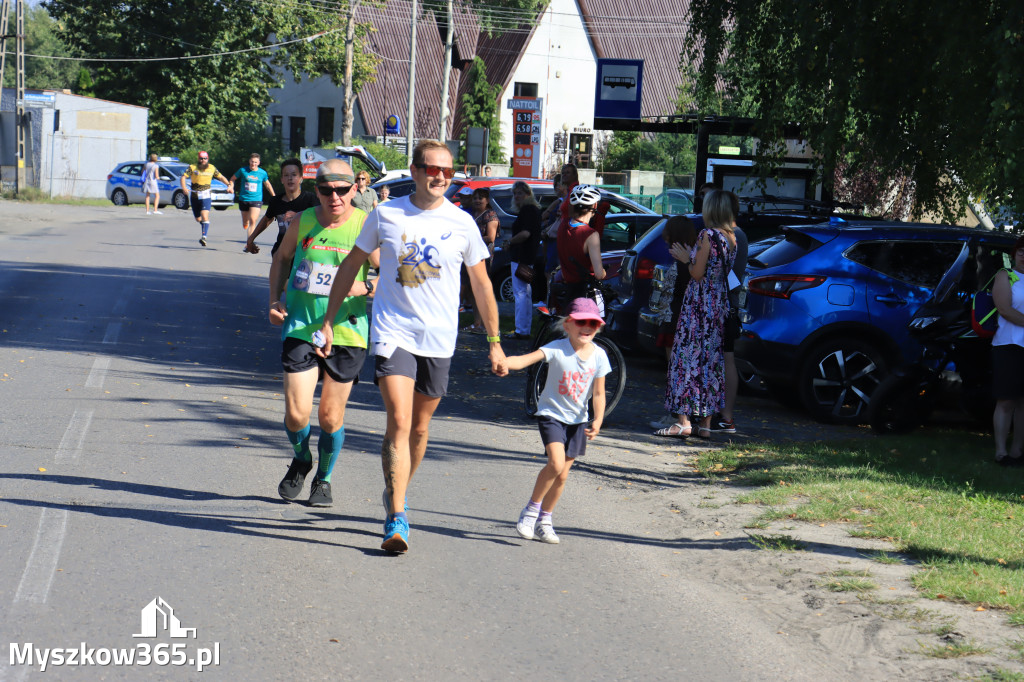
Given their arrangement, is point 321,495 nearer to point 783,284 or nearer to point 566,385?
point 566,385

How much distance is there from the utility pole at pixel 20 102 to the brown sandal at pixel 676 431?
3621cm

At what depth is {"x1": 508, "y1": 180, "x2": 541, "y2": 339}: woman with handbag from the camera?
13.9m

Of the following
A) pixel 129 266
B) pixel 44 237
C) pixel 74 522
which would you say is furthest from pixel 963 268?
pixel 44 237

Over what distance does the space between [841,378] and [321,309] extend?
18.1ft

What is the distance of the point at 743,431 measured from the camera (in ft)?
32.4

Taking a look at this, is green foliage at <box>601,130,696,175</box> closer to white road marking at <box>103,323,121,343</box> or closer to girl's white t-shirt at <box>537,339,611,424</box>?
white road marking at <box>103,323,121,343</box>

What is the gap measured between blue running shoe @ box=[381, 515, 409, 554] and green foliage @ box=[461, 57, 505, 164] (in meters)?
53.2

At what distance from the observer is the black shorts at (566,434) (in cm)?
621

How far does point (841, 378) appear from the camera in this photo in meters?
10.2

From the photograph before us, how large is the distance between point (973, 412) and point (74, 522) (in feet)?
25.3

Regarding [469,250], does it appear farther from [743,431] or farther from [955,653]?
[743,431]

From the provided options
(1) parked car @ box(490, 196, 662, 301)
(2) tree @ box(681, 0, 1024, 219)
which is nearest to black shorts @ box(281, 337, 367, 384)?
(2) tree @ box(681, 0, 1024, 219)

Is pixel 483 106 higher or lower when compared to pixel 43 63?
lower

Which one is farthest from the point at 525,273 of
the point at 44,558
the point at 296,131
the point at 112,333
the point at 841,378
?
the point at 296,131
